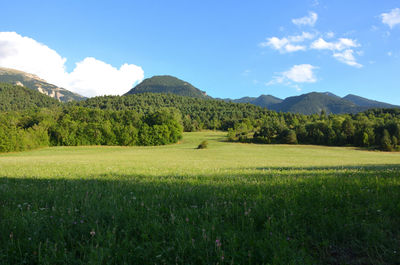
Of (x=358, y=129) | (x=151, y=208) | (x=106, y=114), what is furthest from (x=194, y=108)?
(x=151, y=208)

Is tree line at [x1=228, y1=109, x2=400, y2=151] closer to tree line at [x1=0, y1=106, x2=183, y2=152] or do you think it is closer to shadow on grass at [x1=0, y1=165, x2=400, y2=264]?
tree line at [x1=0, y1=106, x2=183, y2=152]

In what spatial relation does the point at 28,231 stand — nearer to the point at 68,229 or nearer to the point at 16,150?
the point at 68,229

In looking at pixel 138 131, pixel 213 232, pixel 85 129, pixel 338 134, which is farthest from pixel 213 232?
pixel 338 134

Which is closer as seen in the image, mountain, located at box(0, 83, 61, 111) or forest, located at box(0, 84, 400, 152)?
forest, located at box(0, 84, 400, 152)

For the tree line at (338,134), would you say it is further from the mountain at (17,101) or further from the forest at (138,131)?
the mountain at (17,101)

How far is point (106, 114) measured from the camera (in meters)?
103

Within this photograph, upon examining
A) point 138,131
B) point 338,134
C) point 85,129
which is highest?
point 85,129

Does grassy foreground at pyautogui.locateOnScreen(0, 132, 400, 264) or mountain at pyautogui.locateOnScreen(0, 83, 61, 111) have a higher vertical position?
mountain at pyautogui.locateOnScreen(0, 83, 61, 111)

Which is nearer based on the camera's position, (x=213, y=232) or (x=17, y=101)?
(x=213, y=232)

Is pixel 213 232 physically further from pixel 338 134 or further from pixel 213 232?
pixel 338 134

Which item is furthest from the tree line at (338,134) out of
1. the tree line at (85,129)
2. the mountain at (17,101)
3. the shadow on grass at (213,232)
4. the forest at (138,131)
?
the mountain at (17,101)

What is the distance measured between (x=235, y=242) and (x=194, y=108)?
19483 cm

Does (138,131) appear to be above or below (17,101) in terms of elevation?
below

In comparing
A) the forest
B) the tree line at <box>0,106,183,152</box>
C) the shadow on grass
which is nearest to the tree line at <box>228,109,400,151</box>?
the forest
